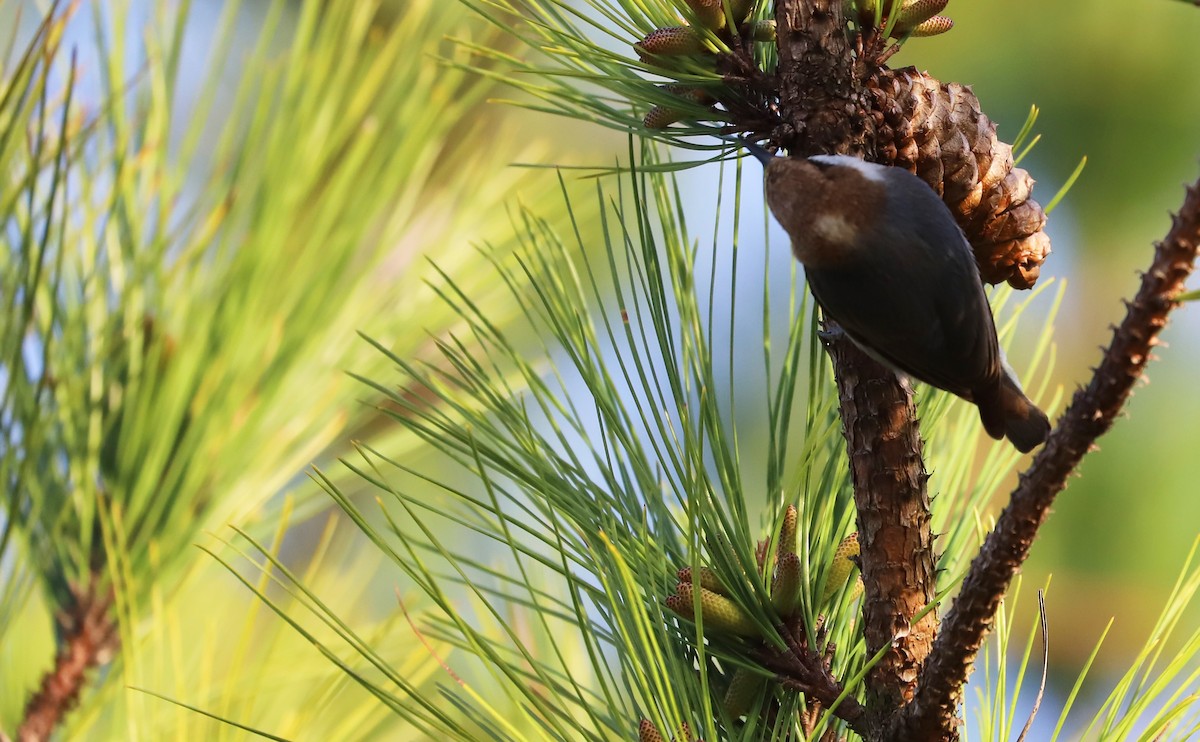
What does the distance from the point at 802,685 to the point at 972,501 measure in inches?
11.2

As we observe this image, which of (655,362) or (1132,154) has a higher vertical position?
(1132,154)

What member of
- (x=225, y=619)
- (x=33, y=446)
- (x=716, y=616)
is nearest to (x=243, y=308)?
(x=33, y=446)

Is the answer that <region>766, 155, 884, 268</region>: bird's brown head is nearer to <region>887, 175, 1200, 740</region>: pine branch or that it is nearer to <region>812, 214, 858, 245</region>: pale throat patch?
<region>812, 214, 858, 245</region>: pale throat patch

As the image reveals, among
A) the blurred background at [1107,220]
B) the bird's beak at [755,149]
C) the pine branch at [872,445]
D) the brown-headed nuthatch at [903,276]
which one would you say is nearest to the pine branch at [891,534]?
the pine branch at [872,445]

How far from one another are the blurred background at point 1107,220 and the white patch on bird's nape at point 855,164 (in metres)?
0.97

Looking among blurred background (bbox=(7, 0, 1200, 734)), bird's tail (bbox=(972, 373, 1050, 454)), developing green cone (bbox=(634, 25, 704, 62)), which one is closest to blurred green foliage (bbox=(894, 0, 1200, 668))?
blurred background (bbox=(7, 0, 1200, 734))

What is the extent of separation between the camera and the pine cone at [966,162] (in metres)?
0.89

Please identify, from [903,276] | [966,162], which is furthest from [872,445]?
[903,276]

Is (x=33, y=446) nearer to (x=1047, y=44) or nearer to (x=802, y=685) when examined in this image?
(x=802, y=685)

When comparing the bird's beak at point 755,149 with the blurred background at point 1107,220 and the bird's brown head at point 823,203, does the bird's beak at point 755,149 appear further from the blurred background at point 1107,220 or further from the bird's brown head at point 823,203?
the blurred background at point 1107,220

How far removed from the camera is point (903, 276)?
116cm

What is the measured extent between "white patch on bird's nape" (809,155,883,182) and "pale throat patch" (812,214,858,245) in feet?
0.39

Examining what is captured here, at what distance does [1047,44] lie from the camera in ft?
6.89

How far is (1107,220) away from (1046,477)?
1639mm
